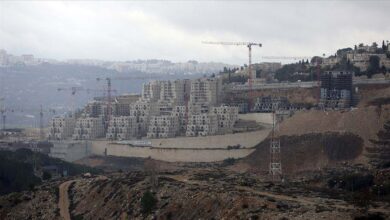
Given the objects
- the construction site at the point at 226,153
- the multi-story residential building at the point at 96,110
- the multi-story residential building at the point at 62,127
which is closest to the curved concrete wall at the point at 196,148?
the construction site at the point at 226,153

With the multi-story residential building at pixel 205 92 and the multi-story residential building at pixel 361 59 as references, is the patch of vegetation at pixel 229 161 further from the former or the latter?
the multi-story residential building at pixel 361 59

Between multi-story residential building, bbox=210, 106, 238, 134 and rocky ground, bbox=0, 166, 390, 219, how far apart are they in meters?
35.2

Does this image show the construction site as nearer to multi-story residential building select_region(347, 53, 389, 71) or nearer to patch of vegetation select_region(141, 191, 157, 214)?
patch of vegetation select_region(141, 191, 157, 214)

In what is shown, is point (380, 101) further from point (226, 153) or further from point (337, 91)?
point (226, 153)

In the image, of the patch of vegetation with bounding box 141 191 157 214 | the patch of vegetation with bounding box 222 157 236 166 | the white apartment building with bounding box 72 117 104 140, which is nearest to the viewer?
the patch of vegetation with bounding box 141 191 157 214

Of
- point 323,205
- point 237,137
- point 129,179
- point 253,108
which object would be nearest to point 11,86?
point 253,108

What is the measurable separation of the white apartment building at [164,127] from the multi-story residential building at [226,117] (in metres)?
4.65

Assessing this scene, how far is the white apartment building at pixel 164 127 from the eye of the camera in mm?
93544

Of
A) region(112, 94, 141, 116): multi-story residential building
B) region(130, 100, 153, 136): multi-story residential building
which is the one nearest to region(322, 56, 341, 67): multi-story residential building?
region(130, 100, 153, 136): multi-story residential building

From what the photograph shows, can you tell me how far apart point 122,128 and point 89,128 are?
512 centimetres

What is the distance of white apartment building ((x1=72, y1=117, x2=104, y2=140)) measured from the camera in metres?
99.8

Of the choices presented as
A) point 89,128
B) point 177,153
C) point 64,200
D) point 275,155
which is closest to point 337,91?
point 177,153

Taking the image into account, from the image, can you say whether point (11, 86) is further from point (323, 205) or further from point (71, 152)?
point (323, 205)

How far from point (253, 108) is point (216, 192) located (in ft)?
185
